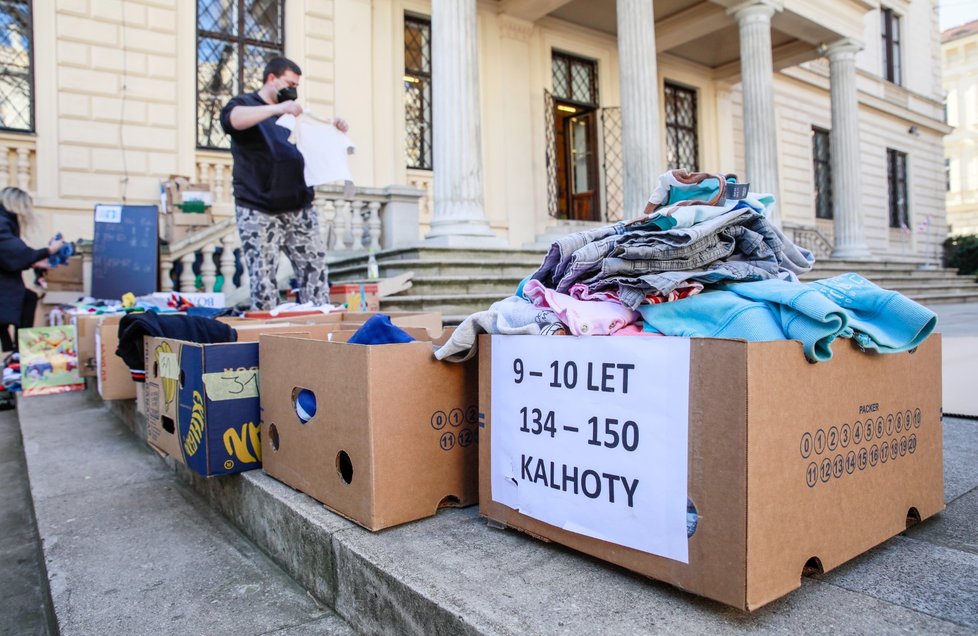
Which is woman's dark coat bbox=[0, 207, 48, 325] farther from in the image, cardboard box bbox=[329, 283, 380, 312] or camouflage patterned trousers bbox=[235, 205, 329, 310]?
cardboard box bbox=[329, 283, 380, 312]

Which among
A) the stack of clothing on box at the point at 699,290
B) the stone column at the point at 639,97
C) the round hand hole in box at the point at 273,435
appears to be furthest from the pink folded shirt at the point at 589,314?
the stone column at the point at 639,97

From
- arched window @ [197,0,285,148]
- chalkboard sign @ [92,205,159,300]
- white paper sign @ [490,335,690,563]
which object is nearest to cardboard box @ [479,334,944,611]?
white paper sign @ [490,335,690,563]

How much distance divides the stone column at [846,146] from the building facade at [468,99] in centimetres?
3

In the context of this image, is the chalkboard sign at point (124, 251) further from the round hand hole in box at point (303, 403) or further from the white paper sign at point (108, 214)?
the round hand hole in box at point (303, 403)

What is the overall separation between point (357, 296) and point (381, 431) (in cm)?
357

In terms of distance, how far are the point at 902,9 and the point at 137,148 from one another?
20.8 m

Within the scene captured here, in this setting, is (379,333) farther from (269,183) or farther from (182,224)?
(182,224)

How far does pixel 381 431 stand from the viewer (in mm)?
1581

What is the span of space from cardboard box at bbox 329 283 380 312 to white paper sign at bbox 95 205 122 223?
7.77 ft

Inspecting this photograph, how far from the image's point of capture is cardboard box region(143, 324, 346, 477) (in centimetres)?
202

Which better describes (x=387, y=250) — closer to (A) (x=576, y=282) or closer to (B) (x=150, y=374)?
(B) (x=150, y=374)

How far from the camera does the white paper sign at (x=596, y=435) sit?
1199 mm

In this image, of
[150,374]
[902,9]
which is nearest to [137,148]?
[150,374]

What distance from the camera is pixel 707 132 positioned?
13.9 meters
